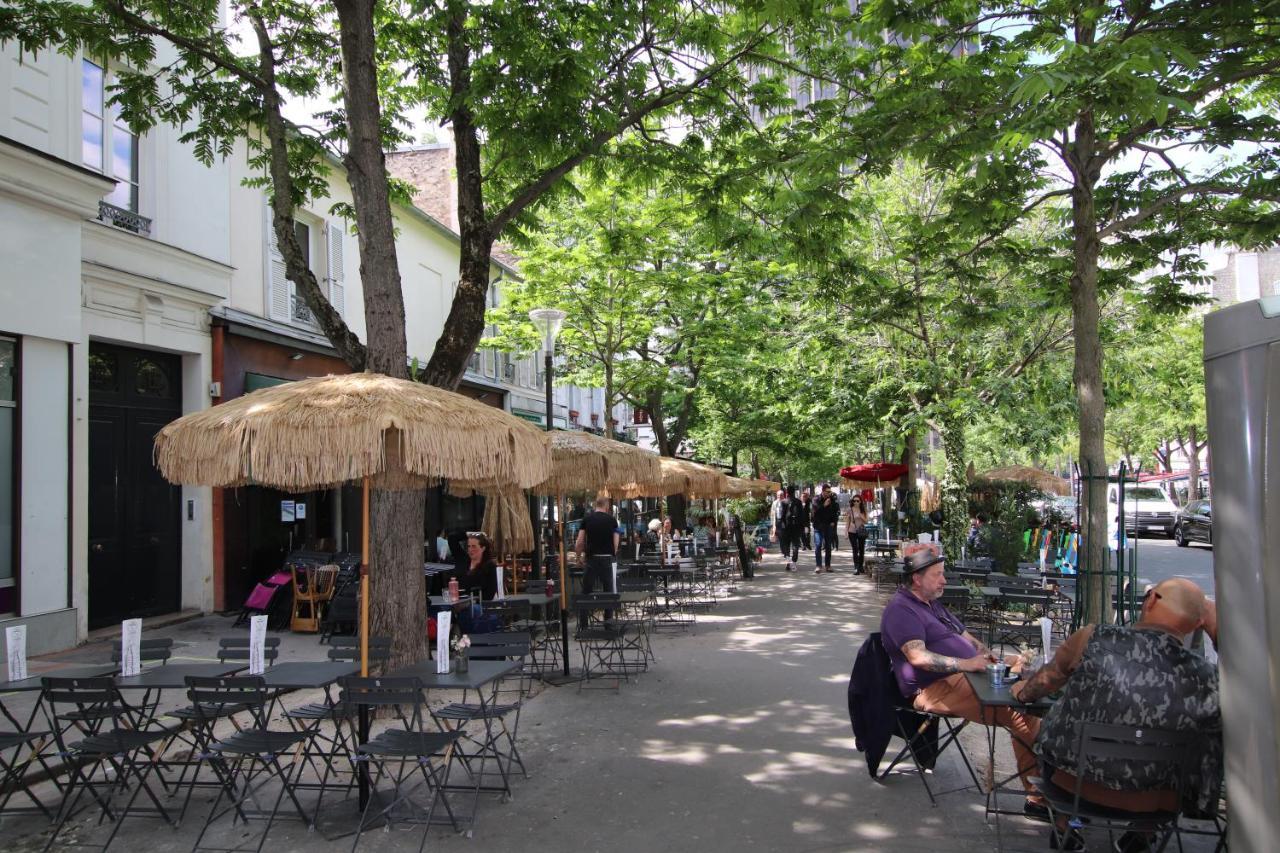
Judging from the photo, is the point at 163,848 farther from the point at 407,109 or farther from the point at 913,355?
the point at 913,355

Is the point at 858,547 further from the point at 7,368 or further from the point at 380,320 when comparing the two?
the point at 7,368

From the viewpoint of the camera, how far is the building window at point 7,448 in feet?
29.9

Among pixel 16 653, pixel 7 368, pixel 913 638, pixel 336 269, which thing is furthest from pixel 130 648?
pixel 336 269

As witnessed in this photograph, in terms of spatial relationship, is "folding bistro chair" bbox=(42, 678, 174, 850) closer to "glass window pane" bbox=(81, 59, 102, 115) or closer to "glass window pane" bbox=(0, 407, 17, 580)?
"glass window pane" bbox=(0, 407, 17, 580)

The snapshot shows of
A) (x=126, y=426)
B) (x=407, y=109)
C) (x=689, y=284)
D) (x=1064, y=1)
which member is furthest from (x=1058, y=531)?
(x=126, y=426)

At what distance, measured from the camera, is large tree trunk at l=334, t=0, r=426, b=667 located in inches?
297

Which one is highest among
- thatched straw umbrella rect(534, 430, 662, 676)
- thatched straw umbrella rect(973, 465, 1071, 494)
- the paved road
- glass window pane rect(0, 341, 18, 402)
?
glass window pane rect(0, 341, 18, 402)

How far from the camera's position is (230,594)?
12.7 m

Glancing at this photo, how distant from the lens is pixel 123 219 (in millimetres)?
11320

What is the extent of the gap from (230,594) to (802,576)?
12378 mm

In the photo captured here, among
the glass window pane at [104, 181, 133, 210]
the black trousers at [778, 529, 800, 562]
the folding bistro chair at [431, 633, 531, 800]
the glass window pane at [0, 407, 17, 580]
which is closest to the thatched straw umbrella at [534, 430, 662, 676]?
the folding bistro chair at [431, 633, 531, 800]

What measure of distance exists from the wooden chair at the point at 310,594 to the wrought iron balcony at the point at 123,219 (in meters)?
4.91

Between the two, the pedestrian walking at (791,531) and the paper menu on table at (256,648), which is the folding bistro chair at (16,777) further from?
the pedestrian walking at (791,531)

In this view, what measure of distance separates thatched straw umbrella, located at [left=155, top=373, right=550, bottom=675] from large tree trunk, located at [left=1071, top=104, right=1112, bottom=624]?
5.28 m
